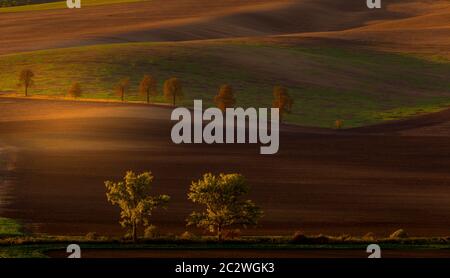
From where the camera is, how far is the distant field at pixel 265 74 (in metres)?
101

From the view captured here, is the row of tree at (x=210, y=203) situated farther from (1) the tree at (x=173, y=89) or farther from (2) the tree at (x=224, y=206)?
(1) the tree at (x=173, y=89)

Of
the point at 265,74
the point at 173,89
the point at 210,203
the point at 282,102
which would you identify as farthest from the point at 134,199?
the point at 265,74

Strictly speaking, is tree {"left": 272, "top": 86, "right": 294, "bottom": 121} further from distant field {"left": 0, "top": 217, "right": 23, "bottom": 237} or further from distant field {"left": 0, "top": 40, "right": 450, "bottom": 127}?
distant field {"left": 0, "top": 217, "right": 23, "bottom": 237}

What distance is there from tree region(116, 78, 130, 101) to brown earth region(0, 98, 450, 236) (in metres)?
4.71

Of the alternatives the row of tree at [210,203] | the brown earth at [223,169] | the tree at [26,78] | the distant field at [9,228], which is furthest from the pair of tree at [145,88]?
the row of tree at [210,203]

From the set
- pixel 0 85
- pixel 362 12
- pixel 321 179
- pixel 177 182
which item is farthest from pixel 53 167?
pixel 362 12

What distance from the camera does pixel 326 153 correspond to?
76.1m

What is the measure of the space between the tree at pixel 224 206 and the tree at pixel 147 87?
160ft

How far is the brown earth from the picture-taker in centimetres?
5334

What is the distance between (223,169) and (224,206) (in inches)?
791

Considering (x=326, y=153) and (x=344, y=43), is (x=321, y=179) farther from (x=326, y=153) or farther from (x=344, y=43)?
(x=344, y=43)

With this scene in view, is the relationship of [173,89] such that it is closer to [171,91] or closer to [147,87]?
[171,91]

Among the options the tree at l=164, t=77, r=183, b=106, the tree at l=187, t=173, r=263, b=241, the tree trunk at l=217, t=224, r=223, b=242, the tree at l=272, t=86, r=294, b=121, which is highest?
the tree at l=164, t=77, r=183, b=106

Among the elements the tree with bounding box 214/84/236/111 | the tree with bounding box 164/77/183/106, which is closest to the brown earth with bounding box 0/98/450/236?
the tree with bounding box 164/77/183/106
